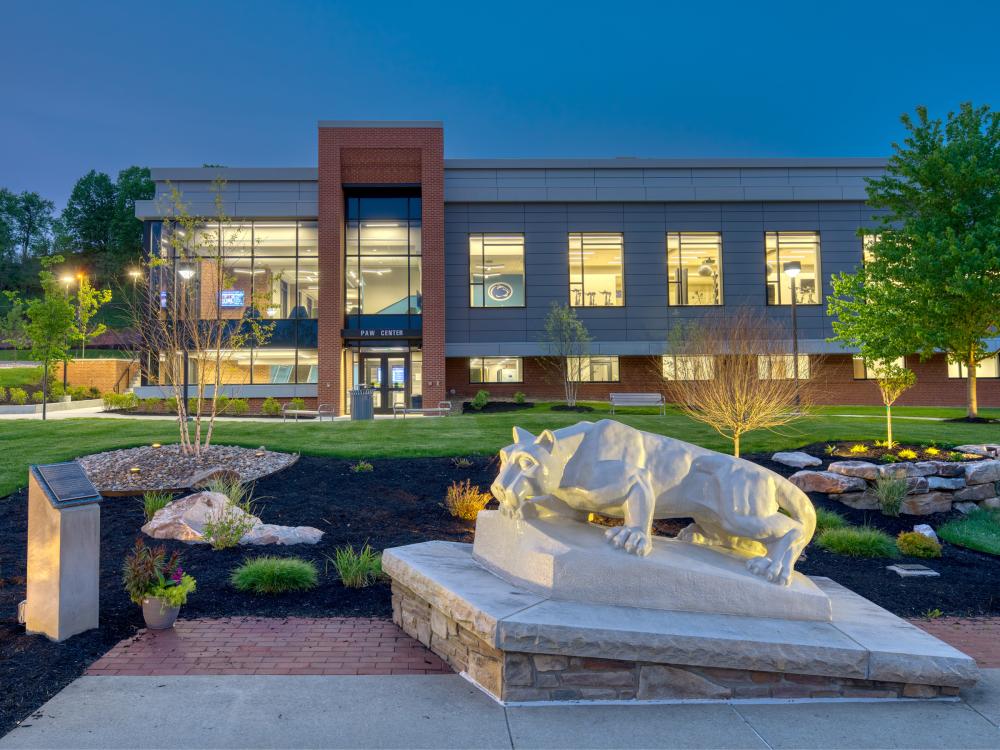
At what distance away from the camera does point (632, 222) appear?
Answer: 30.7 metres

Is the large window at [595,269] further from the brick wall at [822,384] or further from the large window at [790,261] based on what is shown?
the large window at [790,261]

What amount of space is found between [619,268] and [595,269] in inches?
49.4

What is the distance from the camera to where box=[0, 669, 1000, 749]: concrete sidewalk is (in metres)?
3.24

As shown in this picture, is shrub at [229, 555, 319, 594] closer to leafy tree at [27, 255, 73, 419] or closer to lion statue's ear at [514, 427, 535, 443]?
lion statue's ear at [514, 427, 535, 443]

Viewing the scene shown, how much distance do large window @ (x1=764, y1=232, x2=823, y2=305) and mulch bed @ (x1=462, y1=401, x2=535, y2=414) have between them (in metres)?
14.1

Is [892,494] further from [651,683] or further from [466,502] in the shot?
[651,683]

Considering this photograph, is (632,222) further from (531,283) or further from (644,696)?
(644,696)

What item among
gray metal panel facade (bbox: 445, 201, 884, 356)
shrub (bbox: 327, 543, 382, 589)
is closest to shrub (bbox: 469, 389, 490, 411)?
gray metal panel facade (bbox: 445, 201, 884, 356)

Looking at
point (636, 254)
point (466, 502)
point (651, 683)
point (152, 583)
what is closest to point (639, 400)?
point (636, 254)

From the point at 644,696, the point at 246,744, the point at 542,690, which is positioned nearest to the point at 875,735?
the point at 644,696

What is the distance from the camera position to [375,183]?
28953 millimetres

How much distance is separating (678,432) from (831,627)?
1319cm

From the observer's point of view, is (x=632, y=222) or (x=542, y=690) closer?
(x=542, y=690)

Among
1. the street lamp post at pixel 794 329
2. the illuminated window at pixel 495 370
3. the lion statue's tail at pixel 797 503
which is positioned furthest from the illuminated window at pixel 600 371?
the lion statue's tail at pixel 797 503
